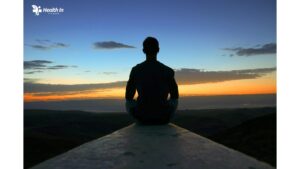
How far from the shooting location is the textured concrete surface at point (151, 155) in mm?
3000

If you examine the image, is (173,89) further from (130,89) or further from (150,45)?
(150,45)

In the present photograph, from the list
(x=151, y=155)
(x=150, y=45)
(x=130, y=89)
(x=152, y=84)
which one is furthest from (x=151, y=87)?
(x=151, y=155)

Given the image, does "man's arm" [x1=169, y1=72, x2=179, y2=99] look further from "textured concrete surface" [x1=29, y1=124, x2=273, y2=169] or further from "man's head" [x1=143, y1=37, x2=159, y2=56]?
"textured concrete surface" [x1=29, y1=124, x2=273, y2=169]

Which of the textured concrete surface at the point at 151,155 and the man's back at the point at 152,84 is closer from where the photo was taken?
the textured concrete surface at the point at 151,155

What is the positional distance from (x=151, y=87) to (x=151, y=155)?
2565 mm

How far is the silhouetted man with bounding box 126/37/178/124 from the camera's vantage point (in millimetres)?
5516

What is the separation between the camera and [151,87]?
18.7 ft

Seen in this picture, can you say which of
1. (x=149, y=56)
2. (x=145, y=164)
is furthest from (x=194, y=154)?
(x=149, y=56)

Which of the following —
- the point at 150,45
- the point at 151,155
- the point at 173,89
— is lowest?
the point at 151,155

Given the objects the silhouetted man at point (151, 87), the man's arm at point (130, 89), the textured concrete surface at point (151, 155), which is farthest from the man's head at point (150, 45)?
the textured concrete surface at point (151, 155)

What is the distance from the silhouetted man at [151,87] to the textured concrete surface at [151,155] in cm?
150

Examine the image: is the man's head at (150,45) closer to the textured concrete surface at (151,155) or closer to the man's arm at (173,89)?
the man's arm at (173,89)
